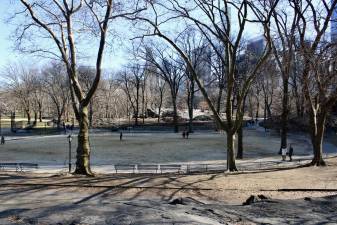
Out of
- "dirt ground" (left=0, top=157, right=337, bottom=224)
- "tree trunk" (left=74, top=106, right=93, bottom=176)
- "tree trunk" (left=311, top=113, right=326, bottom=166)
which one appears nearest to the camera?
"dirt ground" (left=0, top=157, right=337, bottom=224)

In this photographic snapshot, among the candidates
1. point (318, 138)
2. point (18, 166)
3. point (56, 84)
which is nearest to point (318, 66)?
point (318, 138)

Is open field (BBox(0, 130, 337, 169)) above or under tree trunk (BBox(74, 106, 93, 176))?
under

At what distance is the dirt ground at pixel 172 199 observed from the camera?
984cm

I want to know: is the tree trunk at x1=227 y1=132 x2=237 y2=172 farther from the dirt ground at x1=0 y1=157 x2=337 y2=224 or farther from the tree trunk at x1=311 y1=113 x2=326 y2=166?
the tree trunk at x1=311 y1=113 x2=326 y2=166

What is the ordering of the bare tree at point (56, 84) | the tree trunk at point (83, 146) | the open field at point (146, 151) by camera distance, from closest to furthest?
the tree trunk at point (83, 146), the open field at point (146, 151), the bare tree at point (56, 84)

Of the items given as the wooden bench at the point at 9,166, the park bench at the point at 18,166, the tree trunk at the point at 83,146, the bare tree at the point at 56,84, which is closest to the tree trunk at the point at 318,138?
the tree trunk at the point at 83,146

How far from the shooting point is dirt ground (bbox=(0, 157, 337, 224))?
32.3 ft

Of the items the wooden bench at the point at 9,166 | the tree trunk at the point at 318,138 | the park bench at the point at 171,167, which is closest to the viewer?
the tree trunk at the point at 318,138

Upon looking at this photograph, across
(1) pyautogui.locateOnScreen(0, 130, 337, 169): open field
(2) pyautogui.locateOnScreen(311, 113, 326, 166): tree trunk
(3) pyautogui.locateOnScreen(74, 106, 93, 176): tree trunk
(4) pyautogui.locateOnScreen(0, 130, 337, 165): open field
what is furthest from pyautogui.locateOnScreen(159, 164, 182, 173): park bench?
(4) pyautogui.locateOnScreen(0, 130, 337, 165): open field

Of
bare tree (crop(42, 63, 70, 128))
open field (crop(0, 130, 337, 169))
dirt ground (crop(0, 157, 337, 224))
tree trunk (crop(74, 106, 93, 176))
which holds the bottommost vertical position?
open field (crop(0, 130, 337, 169))

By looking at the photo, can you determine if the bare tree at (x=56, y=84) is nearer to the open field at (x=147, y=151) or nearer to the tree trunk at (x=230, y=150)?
the open field at (x=147, y=151)

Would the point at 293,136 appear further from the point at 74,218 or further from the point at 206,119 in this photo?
the point at 74,218

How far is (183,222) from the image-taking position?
921cm

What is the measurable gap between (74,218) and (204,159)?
88.9 feet
